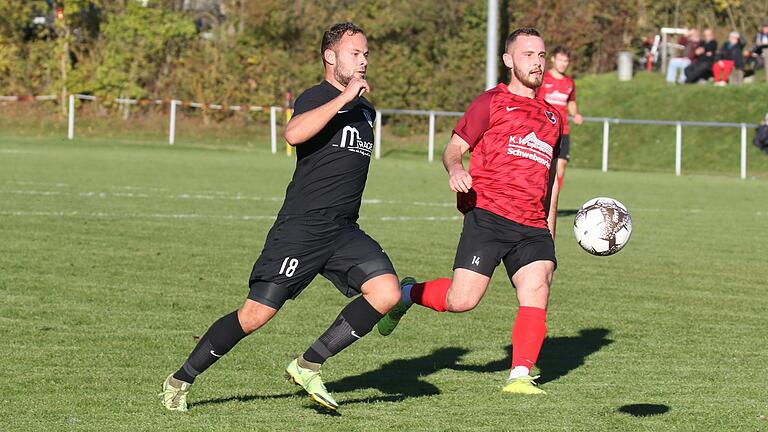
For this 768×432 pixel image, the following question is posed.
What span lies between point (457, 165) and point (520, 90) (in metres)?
0.74

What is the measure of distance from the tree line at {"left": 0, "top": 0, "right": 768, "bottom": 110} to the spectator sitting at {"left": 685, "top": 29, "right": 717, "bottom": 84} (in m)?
6.22

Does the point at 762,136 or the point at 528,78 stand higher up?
the point at 762,136

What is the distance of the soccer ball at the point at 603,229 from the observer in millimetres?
8180

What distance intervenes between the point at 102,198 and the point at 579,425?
46.7ft

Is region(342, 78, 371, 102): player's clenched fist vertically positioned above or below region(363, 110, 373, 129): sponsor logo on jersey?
above

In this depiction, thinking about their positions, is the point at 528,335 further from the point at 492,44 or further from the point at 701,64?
the point at 701,64

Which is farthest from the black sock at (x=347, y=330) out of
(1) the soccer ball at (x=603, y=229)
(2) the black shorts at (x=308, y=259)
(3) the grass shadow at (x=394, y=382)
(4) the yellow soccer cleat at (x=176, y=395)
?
(1) the soccer ball at (x=603, y=229)

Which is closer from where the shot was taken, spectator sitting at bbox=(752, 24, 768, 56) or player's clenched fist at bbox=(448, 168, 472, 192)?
player's clenched fist at bbox=(448, 168, 472, 192)

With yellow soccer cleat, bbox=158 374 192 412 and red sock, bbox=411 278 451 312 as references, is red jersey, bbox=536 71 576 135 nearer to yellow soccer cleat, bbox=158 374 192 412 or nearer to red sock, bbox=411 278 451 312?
red sock, bbox=411 278 451 312

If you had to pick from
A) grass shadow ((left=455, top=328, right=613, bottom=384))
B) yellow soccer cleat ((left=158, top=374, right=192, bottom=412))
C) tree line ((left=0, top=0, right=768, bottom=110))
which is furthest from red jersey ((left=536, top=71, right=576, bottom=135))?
tree line ((left=0, top=0, right=768, bottom=110))

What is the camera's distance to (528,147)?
25.0 feet

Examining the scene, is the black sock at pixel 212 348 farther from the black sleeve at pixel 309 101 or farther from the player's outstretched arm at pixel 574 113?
the player's outstretched arm at pixel 574 113

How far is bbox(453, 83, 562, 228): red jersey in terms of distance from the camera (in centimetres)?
761

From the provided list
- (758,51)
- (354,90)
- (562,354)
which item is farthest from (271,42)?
(354,90)
